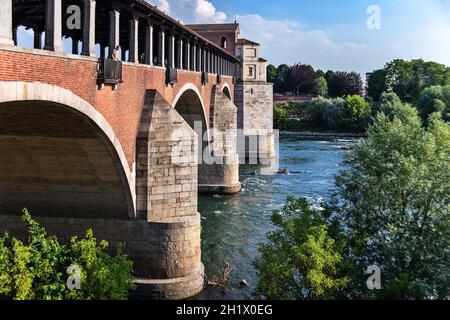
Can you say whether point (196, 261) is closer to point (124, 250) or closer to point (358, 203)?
point (124, 250)

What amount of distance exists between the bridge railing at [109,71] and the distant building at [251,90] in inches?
1588

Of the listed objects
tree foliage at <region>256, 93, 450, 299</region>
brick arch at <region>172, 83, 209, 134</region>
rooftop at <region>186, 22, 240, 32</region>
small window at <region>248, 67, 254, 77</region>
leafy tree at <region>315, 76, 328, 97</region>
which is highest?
rooftop at <region>186, 22, 240, 32</region>

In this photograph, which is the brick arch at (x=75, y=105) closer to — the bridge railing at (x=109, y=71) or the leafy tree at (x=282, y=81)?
the bridge railing at (x=109, y=71)

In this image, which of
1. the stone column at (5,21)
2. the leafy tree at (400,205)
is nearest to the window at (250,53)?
the leafy tree at (400,205)

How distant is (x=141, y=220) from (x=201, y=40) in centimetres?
1545

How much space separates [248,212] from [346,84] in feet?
305

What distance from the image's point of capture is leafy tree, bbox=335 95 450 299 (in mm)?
12977

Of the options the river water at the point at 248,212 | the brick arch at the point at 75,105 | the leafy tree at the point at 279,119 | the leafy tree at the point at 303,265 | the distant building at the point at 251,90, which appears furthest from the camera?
the leafy tree at the point at 279,119

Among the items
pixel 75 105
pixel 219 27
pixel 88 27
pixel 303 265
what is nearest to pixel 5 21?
pixel 75 105

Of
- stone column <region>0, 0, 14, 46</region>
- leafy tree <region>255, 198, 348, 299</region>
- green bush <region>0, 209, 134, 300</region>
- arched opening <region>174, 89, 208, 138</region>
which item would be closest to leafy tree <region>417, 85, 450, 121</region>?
arched opening <region>174, 89, 208, 138</region>

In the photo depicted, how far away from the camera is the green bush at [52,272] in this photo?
36.6 feet

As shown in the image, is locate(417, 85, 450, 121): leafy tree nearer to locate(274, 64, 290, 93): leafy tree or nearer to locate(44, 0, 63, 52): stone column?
locate(274, 64, 290, 93): leafy tree

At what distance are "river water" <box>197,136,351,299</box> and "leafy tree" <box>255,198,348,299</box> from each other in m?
4.12

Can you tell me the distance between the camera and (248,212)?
2991 centimetres
